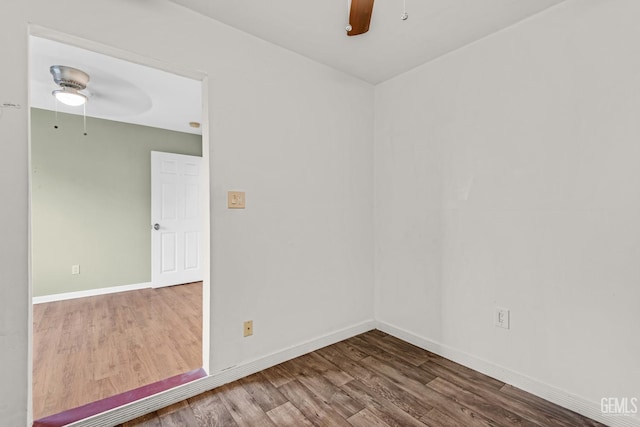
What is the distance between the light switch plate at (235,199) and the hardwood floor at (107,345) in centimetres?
120

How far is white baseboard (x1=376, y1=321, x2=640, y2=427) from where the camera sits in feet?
5.15

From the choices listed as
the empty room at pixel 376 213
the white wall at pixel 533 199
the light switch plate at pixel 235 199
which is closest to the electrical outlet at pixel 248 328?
the empty room at pixel 376 213

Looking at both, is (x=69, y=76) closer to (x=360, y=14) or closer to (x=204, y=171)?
(x=204, y=171)

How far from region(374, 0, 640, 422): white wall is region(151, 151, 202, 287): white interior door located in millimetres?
3322

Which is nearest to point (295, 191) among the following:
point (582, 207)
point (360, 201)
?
point (360, 201)

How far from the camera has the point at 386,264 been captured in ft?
8.95

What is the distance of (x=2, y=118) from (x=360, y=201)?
2.28m

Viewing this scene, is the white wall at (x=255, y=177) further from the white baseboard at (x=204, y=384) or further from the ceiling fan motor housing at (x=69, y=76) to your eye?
the ceiling fan motor housing at (x=69, y=76)

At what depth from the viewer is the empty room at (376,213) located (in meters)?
1.53

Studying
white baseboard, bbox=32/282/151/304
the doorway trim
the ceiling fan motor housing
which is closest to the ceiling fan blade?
the doorway trim

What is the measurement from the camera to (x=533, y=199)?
1.84m

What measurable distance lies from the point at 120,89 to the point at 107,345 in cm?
244

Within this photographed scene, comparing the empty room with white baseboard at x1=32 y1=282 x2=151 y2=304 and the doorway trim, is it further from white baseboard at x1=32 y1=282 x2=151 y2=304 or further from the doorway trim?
white baseboard at x1=32 y1=282 x2=151 y2=304

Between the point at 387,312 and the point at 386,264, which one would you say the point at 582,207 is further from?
the point at 387,312
